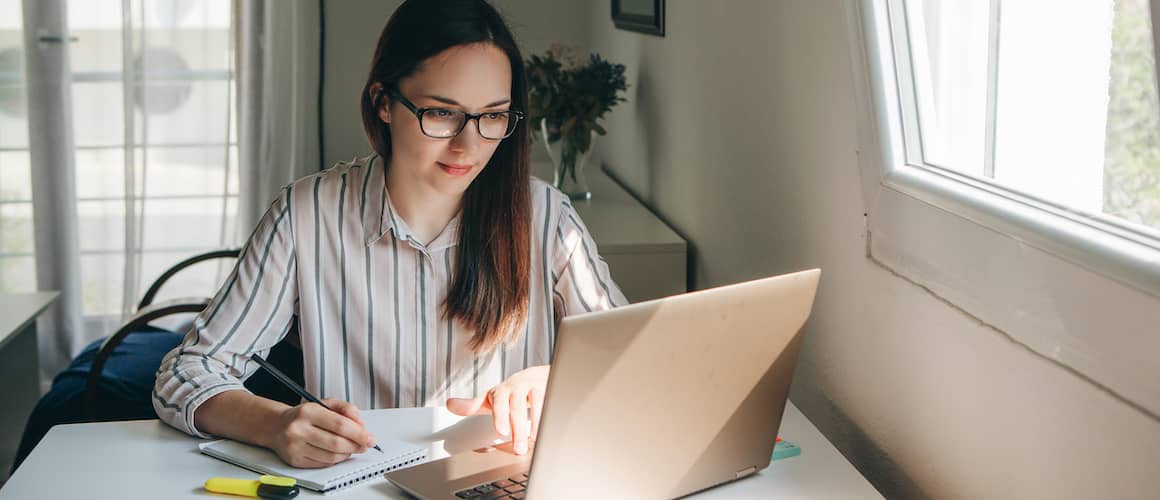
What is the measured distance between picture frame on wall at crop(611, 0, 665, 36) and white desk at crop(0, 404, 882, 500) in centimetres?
145

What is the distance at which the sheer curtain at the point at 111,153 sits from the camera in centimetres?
348

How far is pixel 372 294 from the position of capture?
160 centimetres

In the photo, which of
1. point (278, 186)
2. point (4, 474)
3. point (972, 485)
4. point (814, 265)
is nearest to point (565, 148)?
point (278, 186)

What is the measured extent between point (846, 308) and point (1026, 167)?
394 mm

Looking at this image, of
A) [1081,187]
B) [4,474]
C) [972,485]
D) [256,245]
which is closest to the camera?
[1081,187]

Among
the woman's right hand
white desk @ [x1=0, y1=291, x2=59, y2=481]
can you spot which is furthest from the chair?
the woman's right hand

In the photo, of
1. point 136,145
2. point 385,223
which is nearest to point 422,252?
point 385,223

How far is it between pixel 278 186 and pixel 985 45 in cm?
289

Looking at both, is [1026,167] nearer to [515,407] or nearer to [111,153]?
[515,407]

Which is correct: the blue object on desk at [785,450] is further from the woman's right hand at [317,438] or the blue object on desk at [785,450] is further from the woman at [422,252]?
the woman's right hand at [317,438]

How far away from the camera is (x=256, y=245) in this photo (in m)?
1.54

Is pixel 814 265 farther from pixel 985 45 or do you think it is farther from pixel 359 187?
pixel 359 187

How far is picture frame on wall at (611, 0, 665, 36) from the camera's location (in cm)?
256

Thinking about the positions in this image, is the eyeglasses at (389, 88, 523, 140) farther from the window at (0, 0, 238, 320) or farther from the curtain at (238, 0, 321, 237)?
the window at (0, 0, 238, 320)
